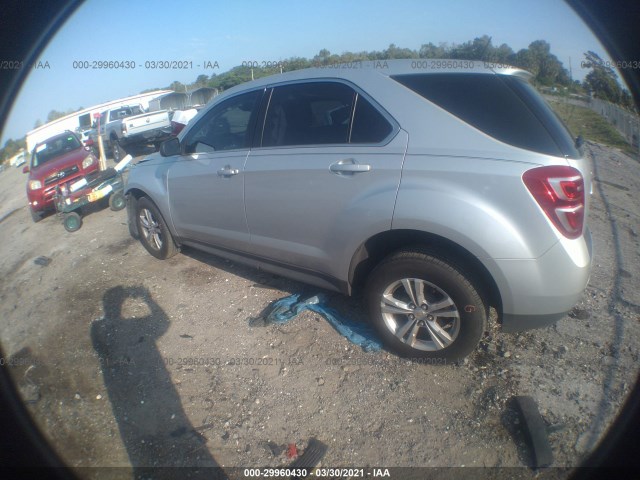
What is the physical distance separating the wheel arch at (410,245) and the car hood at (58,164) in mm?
8065

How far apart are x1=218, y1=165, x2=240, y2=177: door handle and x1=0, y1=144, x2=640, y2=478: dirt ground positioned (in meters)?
1.27

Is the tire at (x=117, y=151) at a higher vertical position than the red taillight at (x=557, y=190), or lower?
lower

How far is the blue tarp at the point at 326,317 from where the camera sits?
3180 mm

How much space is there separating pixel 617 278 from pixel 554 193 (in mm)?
2350

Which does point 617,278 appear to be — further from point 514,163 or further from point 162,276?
point 162,276

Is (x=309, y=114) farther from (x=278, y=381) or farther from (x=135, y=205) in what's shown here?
(x=135, y=205)

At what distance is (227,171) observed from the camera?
3.60 metres

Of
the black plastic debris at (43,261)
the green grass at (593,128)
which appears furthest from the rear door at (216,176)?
the green grass at (593,128)

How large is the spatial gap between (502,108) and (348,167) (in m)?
1.04

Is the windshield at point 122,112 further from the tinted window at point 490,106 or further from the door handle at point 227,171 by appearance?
the tinted window at point 490,106

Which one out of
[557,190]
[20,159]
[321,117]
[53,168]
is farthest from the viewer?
[20,159]

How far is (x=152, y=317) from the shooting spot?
390cm

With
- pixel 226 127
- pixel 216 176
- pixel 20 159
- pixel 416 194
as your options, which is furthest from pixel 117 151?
pixel 20 159

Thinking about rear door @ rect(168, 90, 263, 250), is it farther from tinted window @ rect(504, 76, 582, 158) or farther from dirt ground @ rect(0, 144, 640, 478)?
tinted window @ rect(504, 76, 582, 158)
